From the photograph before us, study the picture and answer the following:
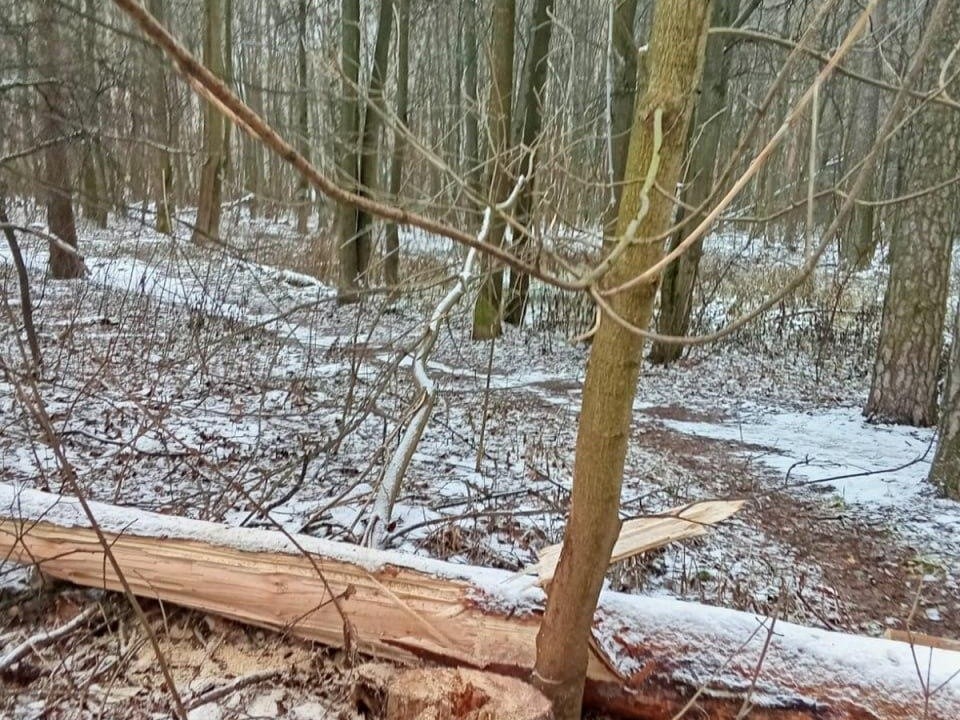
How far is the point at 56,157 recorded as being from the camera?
8.59m

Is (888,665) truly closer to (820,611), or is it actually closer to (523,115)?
(820,611)

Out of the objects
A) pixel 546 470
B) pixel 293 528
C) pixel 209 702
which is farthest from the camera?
pixel 546 470

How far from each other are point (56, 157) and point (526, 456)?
7.51m

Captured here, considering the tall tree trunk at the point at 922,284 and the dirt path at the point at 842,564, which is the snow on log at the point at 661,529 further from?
the tall tree trunk at the point at 922,284

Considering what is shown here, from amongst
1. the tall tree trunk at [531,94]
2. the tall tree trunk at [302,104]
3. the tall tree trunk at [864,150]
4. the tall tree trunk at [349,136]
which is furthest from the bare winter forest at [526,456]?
the tall tree trunk at [864,150]

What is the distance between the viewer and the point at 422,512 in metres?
3.67

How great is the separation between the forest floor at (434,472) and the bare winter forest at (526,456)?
2 centimetres

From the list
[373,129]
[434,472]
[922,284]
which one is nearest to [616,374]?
[434,472]

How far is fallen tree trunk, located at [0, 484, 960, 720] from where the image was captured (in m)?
1.85

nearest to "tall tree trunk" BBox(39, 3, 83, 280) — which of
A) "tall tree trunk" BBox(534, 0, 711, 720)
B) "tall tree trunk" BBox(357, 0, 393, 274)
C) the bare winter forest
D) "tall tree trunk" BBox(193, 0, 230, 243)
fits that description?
the bare winter forest

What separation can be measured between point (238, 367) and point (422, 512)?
324 cm

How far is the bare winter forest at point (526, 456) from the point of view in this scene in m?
1.58

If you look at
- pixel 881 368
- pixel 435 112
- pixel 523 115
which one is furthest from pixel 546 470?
pixel 435 112

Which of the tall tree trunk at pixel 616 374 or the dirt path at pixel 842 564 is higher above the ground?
the tall tree trunk at pixel 616 374
